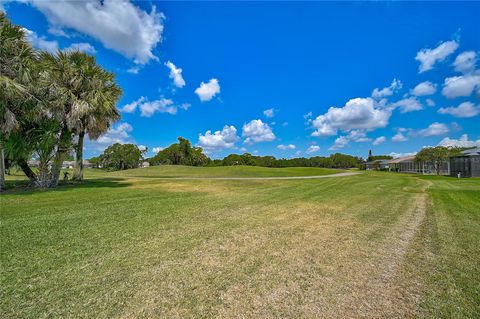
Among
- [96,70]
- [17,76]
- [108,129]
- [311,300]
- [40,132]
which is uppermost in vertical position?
[96,70]

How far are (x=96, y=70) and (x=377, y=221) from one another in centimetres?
1749

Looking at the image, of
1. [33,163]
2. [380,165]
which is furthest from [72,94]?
[380,165]

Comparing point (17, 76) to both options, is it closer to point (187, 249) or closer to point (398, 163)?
point (187, 249)

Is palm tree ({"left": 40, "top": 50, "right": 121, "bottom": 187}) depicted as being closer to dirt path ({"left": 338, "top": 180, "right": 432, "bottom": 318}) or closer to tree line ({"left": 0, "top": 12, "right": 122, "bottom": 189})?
tree line ({"left": 0, "top": 12, "right": 122, "bottom": 189})

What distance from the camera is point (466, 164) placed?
29484 mm

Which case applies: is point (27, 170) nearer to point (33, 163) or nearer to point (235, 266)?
point (33, 163)

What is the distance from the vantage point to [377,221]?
6.64 metres

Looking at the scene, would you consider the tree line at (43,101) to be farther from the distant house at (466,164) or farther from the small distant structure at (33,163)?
the distant house at (466,164)

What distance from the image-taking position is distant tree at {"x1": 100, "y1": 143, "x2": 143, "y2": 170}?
6369 centimetres

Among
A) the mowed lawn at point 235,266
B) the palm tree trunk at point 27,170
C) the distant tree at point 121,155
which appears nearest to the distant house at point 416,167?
the mowed lawn at point 235,266

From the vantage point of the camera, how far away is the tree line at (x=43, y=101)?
1128cm

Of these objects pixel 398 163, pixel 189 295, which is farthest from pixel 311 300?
pixel 398 163

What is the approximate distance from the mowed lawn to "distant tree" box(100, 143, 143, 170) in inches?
2421

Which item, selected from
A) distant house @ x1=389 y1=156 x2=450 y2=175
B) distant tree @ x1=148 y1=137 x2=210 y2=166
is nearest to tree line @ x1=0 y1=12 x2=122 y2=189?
distant house @ x1=389 y1=156 x2=450 y2=175
